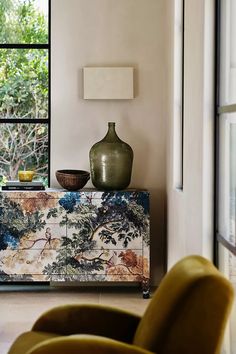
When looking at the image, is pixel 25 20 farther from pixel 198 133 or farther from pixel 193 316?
pixel 193 316

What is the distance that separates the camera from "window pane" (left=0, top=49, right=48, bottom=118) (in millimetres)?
5402

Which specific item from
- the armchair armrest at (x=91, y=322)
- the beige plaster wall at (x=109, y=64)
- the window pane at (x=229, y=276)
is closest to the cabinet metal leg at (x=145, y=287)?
the beige plaster wall at (x=109, y=64)

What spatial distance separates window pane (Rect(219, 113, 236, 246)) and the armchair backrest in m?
0.95

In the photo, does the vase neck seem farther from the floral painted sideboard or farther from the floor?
the floor

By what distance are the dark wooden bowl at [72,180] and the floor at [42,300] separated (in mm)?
888

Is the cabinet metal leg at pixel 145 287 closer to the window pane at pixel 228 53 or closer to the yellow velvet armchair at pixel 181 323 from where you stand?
the window pane at pixel 228 53

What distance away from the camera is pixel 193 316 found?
2088mm

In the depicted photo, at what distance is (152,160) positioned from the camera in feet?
17.4

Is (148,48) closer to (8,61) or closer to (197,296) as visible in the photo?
(8,61)

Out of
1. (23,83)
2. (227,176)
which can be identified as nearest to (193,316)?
(227,176)

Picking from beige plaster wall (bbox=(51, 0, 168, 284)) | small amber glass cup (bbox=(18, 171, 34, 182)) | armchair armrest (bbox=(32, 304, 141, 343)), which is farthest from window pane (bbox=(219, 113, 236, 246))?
small amber glass cup (bbox=(18, 171, 34, 182))

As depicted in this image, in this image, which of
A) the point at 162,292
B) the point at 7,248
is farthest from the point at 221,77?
the point at 7,248

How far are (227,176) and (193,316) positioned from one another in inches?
49.5

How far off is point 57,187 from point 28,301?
1030 mm
